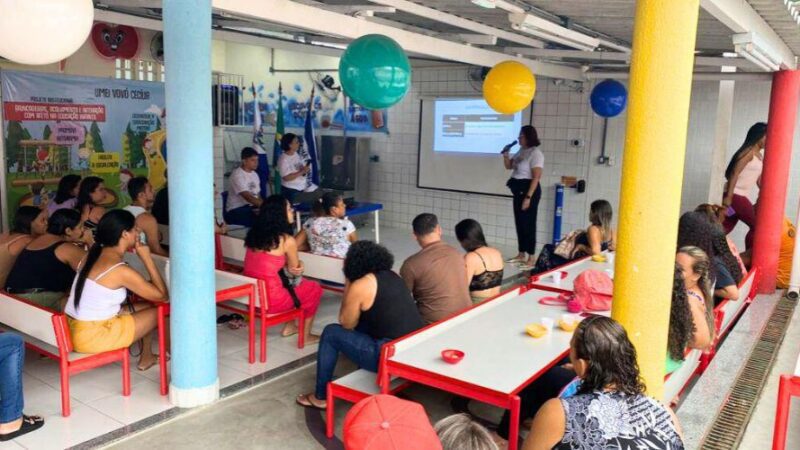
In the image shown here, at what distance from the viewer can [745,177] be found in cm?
758

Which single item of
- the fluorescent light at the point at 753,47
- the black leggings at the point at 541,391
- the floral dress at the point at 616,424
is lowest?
the black leggings at the point at 541,391

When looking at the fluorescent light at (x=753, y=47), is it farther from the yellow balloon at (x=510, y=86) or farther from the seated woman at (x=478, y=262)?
the seated woman at (x=478, y=262)

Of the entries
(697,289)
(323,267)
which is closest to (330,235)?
(323,267)

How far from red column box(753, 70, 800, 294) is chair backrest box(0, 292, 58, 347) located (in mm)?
6824

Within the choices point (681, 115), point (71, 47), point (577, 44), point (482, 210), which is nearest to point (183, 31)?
point (71, 47)

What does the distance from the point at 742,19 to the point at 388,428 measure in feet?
12.8

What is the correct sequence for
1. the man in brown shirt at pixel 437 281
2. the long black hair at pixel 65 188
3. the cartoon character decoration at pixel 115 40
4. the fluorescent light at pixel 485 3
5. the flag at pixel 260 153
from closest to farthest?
1. the fluorescent light at pixel 485 3
2. the man in brown shirt at pixel 437 281
3. the long black hair at pixel 65 188
4. the cartoon character decoration at pixel 115 40
5. the flag at pixel 260 153

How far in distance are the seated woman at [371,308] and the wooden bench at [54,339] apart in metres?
1.42

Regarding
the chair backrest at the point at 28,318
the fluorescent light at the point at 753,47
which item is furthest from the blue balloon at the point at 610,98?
the chair backrest at the point at 28,318

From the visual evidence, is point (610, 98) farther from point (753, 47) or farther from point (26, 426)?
point (26, 426)

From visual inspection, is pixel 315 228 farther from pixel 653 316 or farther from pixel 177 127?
pixel 653 316

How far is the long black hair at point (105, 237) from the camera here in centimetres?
401

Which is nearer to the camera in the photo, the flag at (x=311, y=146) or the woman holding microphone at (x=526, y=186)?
the woman holding microphone at (x=526, y=186)

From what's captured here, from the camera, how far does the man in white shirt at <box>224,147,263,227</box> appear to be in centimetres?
775
